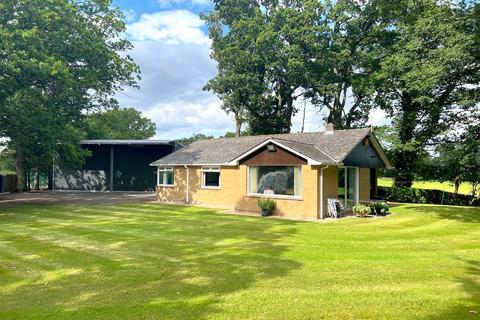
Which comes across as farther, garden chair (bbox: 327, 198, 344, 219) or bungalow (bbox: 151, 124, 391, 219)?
bungalow (bbox: 151, 124, 391, 219)

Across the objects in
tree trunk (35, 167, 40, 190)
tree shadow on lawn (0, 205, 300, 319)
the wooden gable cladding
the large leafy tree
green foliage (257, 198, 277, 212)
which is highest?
the large leafy tree

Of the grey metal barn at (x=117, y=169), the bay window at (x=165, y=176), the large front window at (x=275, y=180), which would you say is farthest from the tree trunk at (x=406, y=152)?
the grey metal barn at (x=117, y=169)

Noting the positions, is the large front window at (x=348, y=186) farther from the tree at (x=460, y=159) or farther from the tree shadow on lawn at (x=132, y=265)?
the tree at (x=460, y=159)

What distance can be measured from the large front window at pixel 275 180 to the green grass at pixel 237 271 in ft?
12.9

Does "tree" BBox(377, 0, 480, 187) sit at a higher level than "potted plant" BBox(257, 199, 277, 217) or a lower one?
higher

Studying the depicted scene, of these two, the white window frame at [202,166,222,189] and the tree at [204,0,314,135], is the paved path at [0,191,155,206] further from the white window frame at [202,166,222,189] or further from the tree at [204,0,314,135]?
the tree at [204,0,314,135]

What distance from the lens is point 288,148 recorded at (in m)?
17.7

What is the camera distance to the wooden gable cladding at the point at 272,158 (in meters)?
17.7

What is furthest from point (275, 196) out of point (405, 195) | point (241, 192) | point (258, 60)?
point (258, 60)

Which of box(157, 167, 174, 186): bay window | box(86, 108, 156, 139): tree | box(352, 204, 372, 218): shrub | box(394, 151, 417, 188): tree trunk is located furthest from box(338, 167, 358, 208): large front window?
box(86, 108, 156, 139): tree

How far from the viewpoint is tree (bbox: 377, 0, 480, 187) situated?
795 inches

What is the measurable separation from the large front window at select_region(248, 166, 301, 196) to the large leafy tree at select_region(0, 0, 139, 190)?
1142cm

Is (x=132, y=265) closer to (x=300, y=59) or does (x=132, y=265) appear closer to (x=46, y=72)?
(x=46, y=72)

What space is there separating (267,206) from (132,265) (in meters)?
10.5
